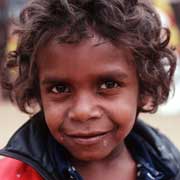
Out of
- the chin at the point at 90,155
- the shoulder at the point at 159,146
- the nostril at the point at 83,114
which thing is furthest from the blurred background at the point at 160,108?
the nostril at the point at 83,114

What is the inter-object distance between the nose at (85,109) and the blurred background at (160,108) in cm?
288

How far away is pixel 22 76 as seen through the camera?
2100 mm

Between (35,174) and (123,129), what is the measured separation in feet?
0.98

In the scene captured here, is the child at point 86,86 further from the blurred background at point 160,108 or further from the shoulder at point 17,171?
the blurred background at point 160,108

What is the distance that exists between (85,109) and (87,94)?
0.05 meters

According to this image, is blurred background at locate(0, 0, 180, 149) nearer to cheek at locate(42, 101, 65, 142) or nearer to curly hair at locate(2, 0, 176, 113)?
curly hair at locate(2, 0, 176, 113)

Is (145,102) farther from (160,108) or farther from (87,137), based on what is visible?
(160,108)

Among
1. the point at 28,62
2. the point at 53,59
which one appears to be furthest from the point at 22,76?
the point at 53,59

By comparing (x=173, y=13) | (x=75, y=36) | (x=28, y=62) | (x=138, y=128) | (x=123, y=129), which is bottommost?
(x=173, y=13)

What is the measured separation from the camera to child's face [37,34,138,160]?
187 cm

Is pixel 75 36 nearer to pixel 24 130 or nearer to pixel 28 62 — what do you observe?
pixel 28 62

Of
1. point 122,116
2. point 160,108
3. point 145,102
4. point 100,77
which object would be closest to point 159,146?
point 145,102

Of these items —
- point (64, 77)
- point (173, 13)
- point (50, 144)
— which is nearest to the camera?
point (64, 77)

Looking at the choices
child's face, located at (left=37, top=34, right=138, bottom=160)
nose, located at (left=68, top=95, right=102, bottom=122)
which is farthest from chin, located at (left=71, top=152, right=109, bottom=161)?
nose, located at (left=68, top=95, right=102, bottom=122)
